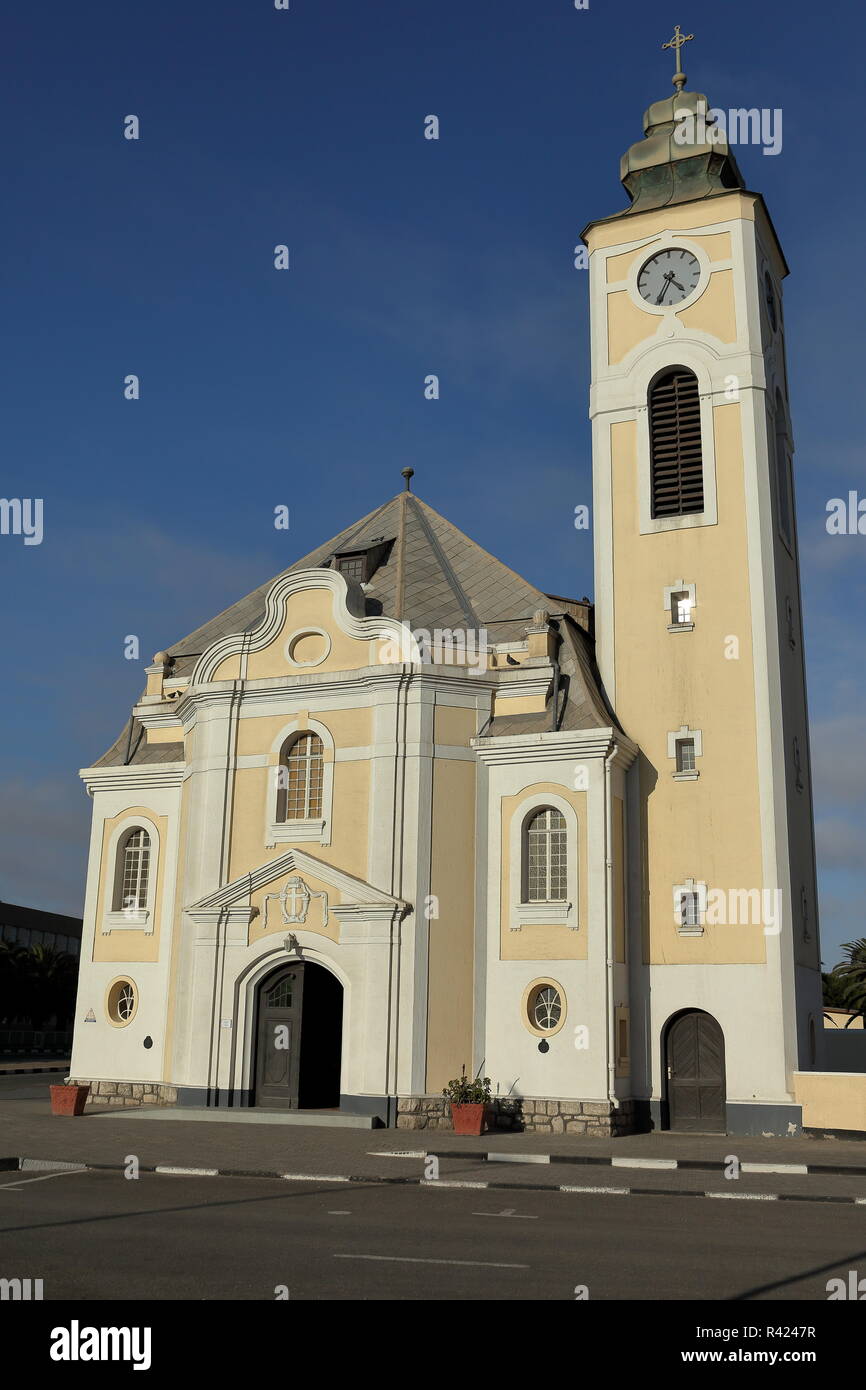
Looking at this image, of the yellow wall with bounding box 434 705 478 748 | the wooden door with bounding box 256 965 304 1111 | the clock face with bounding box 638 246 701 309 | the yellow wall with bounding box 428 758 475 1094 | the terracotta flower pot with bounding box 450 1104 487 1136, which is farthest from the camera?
the clock face with bounding box 638 246 701 309

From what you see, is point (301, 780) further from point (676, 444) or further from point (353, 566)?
point (676, 444)

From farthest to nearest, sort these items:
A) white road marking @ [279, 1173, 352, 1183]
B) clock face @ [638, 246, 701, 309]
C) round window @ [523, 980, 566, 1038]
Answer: clock face @ [638, 246, 701, 309]
round window @ [523, 980, 566, 1038]
white road marking @ [279, 1173, 352, 1183]

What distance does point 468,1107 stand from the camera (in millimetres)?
24484

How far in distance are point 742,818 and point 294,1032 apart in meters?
11.0

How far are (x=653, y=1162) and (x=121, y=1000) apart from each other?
16.0m

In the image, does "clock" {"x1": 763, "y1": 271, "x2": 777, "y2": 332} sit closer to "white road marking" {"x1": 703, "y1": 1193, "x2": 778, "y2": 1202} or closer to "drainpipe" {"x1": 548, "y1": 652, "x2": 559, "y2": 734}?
"drainpipe" {"x1": 548, "y1": 652, "x2": 559, "y2": 734}

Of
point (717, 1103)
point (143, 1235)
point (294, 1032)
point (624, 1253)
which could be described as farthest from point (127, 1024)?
point (624, 1253)

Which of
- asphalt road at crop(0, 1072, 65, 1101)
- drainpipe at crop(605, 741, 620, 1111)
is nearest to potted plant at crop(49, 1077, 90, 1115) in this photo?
asphalt road at crop(0, 1072, 65, 1101)

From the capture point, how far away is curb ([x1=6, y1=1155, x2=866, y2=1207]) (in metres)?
16.5

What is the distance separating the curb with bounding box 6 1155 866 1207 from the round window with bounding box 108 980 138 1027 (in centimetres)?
1279

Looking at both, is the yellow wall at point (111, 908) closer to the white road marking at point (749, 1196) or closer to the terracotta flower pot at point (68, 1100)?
the terracotta flower pot at point (68, 1100)

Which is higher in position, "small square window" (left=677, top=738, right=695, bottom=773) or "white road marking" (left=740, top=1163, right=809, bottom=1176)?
"small square window" (left=677, top=738, right=695, bottom=773)

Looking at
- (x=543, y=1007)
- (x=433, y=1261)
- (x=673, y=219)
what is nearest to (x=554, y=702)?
(x=543, y=1007)

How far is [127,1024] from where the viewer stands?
30828 millimetres
